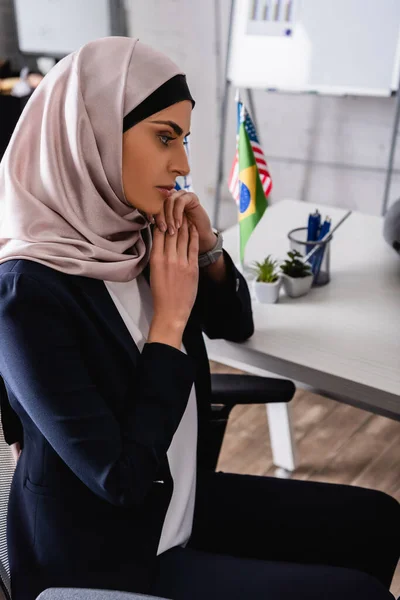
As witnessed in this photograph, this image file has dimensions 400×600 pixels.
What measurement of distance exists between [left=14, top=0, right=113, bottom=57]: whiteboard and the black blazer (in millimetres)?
2987

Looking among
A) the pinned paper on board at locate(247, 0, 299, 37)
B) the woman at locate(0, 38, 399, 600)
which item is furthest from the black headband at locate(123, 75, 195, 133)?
the pinned paper on board at locate(247, 0, 299, 37)

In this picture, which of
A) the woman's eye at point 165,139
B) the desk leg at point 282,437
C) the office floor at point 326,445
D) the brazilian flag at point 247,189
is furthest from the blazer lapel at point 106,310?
the office floor at point 326,445

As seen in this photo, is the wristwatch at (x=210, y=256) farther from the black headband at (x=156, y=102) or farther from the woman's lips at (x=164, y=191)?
the black headband at (x=156, y=102)

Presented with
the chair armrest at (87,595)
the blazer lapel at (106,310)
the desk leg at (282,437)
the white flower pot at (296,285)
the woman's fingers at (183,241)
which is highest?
the woman's fingers at (183,241)

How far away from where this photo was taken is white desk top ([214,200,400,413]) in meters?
1.23

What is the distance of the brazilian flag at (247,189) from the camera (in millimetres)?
1541

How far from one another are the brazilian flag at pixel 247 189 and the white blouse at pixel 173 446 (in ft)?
1.58

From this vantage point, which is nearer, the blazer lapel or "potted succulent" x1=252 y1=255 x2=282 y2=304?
the blazer lapel

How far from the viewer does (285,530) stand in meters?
1.12

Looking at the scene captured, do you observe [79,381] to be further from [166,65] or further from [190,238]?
[166,65]

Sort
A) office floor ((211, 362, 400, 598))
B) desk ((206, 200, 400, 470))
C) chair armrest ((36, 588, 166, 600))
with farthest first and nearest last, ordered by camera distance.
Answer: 1. office floor ((211, 362, 400, 598))
2. desk ((206, 200, 400, 470))
3. chair armrest ((36, 588, 166, 600))

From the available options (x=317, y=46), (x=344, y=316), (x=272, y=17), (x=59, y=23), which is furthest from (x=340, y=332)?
(x=59, y=23)

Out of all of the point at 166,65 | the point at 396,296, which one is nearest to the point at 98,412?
the point at 166,65

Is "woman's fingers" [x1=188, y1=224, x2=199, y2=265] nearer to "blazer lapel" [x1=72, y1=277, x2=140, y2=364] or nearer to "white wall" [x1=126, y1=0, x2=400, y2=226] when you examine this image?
"blazer lapel" [x1=72, y1=277, x2=140, y2=364]
